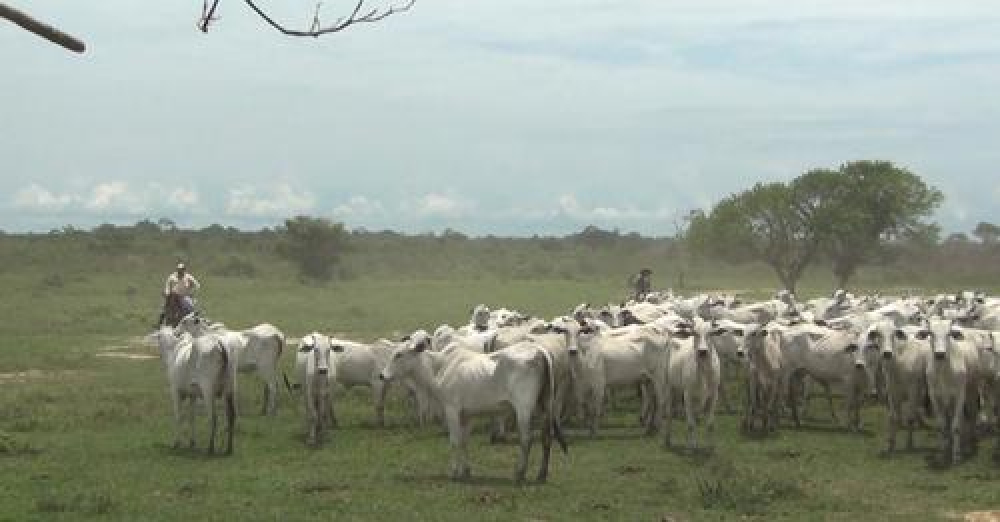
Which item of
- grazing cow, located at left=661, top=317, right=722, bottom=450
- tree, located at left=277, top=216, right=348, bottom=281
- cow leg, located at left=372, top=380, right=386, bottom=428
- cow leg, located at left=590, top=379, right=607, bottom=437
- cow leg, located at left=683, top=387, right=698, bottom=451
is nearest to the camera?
cow leg, located at left=683, top=387, right=698, bottom=451

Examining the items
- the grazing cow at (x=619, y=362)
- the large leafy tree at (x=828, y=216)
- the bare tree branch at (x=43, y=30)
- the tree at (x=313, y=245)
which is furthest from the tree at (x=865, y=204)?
the bare tree branch at (x=43, y=30)

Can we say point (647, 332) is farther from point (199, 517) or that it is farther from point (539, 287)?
point (539, 287)

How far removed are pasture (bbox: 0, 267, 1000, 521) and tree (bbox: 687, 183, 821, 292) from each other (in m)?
32.1

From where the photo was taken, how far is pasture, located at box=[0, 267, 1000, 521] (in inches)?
462

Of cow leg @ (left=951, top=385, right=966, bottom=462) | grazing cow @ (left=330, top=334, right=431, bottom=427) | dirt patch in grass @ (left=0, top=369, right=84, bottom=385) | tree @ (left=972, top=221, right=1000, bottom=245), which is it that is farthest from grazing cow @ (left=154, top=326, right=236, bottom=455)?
tree @ (left=972, top=221, right=1000, bottom=245)

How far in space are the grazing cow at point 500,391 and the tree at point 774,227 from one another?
39.8m

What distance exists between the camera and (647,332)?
59.2 ft

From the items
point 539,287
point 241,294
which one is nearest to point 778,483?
point 241,294

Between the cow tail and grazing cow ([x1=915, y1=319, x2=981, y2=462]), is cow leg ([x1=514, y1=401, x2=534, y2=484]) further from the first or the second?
grazing cow ([x1=915, y1=319, x2=981, y2=462])

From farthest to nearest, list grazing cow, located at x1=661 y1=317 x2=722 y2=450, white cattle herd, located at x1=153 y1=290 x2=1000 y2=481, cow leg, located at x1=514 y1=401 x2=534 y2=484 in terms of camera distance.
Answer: grazing cow, located at x1=661 y1=317 x2=722 y2=450
white cattle herd, located at x1=153 y1=290 x2=1000 y2=481
cow leg, located at x1=514 y1=401 x2=534 y2=484

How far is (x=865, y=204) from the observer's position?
168 ft

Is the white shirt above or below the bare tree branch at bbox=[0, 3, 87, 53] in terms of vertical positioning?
below

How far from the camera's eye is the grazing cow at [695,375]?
Answer: 15805mm

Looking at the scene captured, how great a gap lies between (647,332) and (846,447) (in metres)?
3.65
